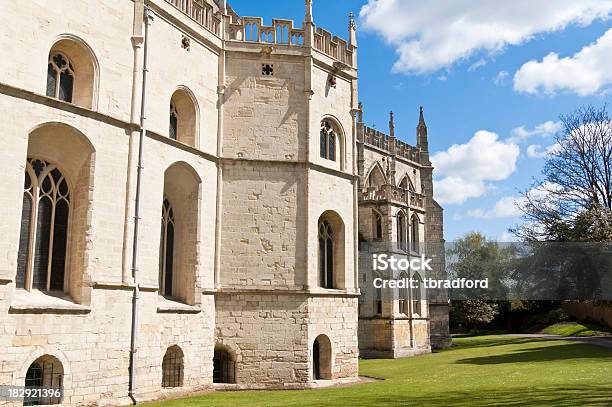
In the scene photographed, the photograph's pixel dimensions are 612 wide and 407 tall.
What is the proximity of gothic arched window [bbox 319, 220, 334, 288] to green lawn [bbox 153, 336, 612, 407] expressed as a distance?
3.99 metres

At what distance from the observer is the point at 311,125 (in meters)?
21.5

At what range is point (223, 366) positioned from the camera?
19.6 m

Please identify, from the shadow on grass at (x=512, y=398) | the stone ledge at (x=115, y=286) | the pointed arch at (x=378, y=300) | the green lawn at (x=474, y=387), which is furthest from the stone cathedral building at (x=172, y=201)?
the pointed arch at (x=378, y=300)

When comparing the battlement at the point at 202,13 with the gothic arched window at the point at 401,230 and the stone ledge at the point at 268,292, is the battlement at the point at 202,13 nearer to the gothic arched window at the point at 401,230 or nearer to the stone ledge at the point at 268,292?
the stone ledge at the point at 268,292

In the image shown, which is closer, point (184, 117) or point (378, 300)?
point (184, 117)

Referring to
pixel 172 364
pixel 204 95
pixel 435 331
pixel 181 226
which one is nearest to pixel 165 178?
pixel 181 226

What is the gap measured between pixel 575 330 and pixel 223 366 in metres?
36.7

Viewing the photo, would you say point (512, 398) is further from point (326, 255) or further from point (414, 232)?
point (414, 232)

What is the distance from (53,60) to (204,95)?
17.9 feet

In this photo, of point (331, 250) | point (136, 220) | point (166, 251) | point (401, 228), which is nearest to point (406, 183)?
point (401, 228)

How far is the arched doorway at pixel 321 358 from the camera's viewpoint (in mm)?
20828

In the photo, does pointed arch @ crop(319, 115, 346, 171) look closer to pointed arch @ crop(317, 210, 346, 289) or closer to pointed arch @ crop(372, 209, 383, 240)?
pointed arch @ crop(317, 210, 346, 289)

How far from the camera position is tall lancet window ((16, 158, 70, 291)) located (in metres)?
14.6

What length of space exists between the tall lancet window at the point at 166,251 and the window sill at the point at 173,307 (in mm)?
561
